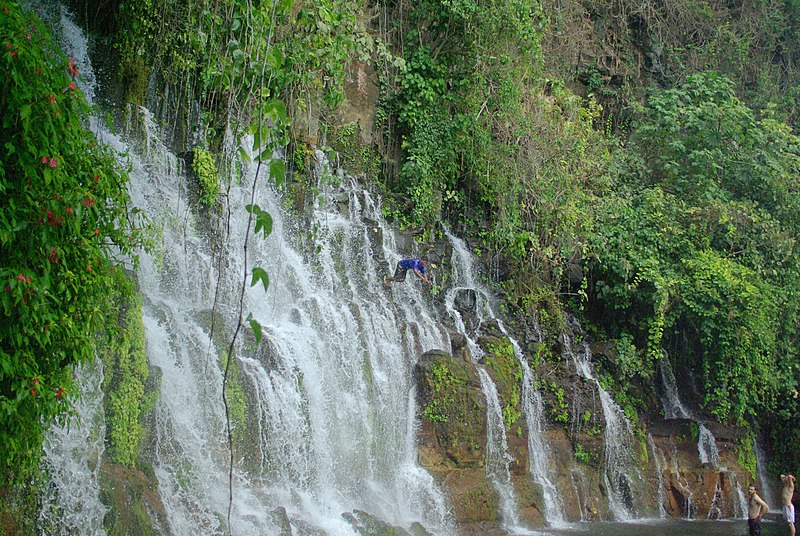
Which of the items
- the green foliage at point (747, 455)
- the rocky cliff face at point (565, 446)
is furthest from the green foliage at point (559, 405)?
the green foliage at point (747, 455)

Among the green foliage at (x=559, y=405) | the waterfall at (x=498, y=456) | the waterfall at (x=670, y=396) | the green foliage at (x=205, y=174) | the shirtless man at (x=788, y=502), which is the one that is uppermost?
the green foliage at (x=205, y=174)

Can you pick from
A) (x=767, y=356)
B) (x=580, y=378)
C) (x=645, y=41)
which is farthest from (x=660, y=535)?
(x=645, y=41)

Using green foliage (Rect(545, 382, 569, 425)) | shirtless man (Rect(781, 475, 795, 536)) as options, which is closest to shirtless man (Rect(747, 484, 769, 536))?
shirtless man (Rect(781, 475, 795, 536))

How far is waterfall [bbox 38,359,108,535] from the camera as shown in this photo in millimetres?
6727

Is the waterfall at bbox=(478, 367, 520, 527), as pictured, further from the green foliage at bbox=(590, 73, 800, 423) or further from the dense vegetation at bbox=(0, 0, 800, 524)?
the green foliage at bbox=(590, 73, 800, 423)

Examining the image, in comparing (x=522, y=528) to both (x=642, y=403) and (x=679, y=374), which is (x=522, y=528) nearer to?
(x=642, y=403)

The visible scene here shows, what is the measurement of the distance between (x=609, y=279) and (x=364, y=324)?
578 centimetres

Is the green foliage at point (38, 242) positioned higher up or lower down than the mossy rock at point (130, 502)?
higher up

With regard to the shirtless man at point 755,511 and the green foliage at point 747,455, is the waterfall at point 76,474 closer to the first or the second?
the shirtless man at point 755,511

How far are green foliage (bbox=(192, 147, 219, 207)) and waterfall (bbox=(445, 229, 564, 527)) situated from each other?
14.5ft

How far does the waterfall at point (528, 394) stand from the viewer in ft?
39.4

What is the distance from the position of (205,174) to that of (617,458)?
7.92 meters

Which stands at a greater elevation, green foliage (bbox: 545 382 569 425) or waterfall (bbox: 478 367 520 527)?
green foliage (bbox: 545 382 569 425)

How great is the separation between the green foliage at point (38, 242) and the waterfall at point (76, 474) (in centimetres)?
75
